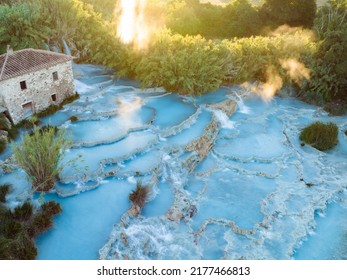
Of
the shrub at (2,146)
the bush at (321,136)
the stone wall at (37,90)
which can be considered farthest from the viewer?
the bush at (321,136)

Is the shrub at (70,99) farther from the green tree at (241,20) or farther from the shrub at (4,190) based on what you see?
the green tree at (241,20)

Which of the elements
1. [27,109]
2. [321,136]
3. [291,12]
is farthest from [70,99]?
[291,12]

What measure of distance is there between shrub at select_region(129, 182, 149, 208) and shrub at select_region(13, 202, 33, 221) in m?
4.88

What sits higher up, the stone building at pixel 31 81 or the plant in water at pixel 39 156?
the stone building at pixel 31 81

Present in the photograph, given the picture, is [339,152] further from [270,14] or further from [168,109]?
[270,14]

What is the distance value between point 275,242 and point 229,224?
7.97 feet

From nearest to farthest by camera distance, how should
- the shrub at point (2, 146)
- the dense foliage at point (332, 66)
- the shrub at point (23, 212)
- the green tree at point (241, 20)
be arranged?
the shrub at point (23, 212) → the shrub at point (2, 146) → the dense foliage at point (332, 66) → the green tree at point (241, 20)

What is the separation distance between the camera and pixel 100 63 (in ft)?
122

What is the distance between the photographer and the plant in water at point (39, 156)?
17.7 meters

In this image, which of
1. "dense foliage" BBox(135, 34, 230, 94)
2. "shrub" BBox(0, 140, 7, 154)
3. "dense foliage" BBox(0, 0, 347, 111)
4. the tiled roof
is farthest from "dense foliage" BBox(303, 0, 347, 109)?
"shrub" BBox(0, 140, 7, 154)

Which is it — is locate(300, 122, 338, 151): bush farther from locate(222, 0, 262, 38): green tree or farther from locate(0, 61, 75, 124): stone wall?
locate(222, 0, 262, 38): green tree

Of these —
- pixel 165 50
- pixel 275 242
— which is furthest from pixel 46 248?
pixel 165 50

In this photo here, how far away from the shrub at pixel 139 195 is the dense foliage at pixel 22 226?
3.67 meters

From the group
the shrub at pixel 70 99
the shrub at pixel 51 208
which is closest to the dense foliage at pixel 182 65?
the shrub at pixel 70 99
